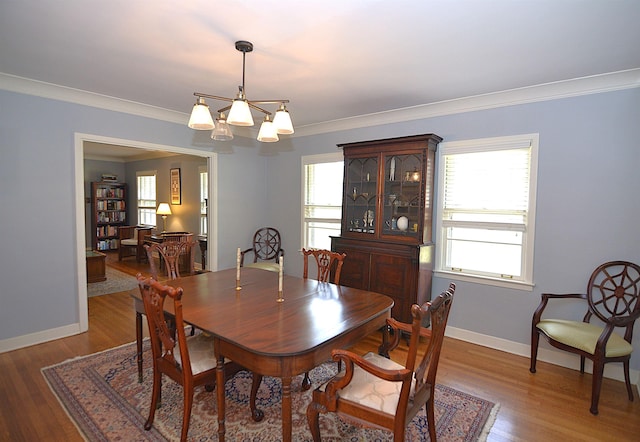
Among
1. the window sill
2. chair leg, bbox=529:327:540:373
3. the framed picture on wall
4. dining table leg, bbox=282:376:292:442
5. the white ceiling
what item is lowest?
chair leg, bbox=529:327:540:373

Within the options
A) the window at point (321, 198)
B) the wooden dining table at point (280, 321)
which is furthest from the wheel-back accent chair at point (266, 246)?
the wooden dining table at point (280, 321)

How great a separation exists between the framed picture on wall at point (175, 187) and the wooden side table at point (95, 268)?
6.21ft

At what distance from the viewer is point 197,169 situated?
6492mm

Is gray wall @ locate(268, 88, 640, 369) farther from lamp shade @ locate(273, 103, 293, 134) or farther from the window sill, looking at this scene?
lamp shade @ locate(273, 103, 293, 134)

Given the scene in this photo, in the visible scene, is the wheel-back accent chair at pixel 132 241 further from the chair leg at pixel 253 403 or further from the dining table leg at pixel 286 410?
the dining table leg at pixel 286 410

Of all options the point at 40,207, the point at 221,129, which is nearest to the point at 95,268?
the point at 40,207

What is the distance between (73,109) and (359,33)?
3004 mm

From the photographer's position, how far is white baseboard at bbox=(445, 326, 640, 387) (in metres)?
2.79

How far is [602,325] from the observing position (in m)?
2.84

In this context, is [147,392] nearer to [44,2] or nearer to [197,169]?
[44,2]

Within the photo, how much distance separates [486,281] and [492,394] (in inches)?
45.5

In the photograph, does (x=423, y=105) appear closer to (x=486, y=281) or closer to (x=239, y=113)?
(x=486, y=281)

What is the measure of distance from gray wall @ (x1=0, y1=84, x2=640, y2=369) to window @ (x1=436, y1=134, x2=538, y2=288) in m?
0.10

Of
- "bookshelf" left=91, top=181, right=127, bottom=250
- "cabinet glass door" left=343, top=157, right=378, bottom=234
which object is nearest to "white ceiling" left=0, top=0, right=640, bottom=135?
"cabinet glass door" left=343, top=157, right=378, bottom=234
